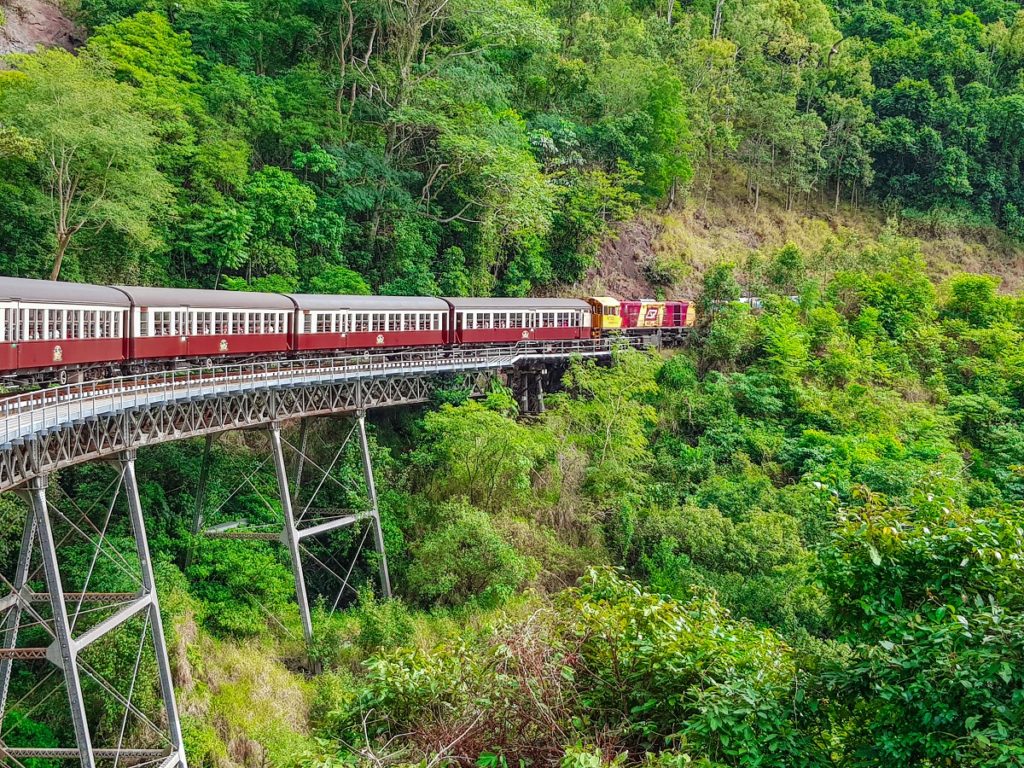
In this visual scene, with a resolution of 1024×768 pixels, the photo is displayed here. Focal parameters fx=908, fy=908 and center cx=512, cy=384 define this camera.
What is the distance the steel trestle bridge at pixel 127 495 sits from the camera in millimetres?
16016

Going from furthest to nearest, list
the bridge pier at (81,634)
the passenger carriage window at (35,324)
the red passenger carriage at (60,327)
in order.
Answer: the passenger carriage window at (35,324) → the red passenger carriage at (60,327) → the bridge pier at (81,634)

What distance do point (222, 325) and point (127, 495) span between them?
624cm

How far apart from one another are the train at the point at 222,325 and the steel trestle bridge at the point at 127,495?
36.8 inches

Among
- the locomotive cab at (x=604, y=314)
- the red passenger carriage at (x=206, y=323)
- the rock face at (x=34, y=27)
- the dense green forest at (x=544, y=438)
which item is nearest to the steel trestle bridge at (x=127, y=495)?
the dense green forest at (x=544, y=438)

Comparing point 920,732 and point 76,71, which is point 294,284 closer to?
point 76,71

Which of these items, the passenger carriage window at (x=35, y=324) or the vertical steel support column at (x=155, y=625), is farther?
the passenger carriage window at (x=35, y=324)

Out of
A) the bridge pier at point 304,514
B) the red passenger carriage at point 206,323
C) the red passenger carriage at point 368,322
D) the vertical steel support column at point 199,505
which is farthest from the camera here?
the red passenger carriage at point 368,322

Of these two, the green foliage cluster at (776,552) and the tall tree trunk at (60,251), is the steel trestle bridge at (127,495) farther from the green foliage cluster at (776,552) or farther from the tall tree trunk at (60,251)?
the tall tree trunk at (60,251)

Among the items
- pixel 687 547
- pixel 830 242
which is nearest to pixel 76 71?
pixel 687 547

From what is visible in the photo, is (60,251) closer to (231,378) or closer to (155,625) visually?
(231,378)

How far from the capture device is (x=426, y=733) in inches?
400

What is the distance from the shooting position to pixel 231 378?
2231 centimetres

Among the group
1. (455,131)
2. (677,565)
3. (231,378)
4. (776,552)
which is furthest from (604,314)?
(231,378)

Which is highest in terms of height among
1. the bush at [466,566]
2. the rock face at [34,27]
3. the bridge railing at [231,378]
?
the rock face at [34,27]
